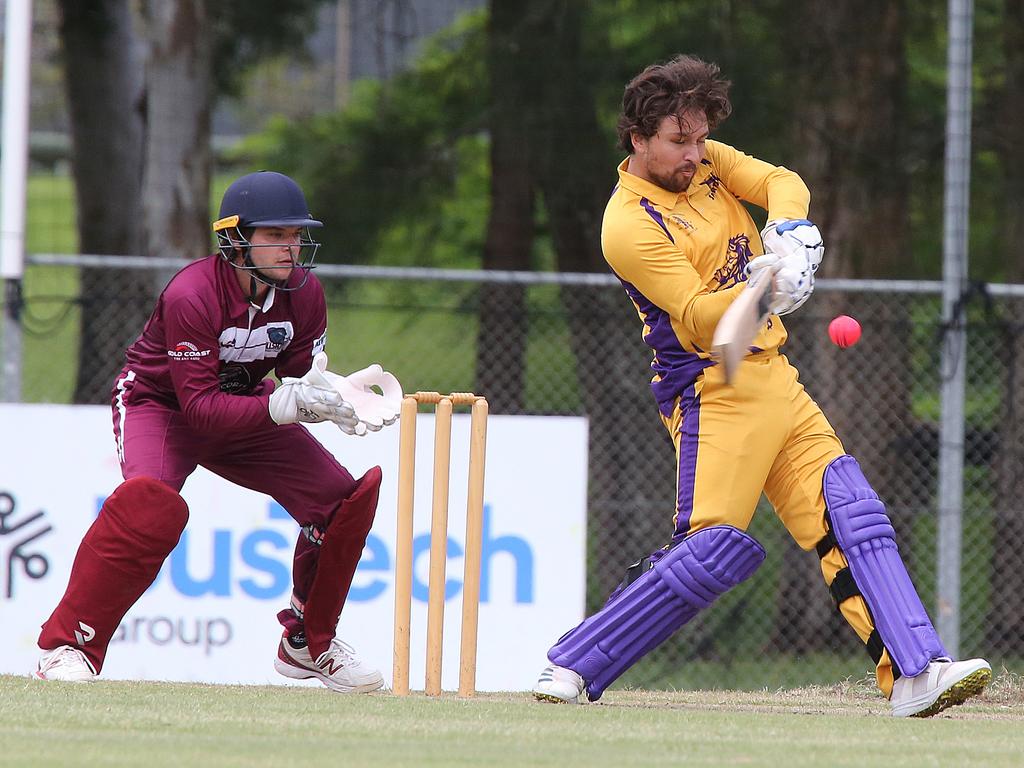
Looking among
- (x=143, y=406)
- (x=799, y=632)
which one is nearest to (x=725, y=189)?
(x=143, y=406)

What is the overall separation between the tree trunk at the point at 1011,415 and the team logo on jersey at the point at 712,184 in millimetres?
3753

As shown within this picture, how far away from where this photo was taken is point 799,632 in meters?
9.24

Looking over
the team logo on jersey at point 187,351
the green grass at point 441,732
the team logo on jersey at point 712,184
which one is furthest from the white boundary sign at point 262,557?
the team logo on jersey at point 712,184

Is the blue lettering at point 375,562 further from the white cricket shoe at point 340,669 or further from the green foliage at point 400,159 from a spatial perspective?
the green foliage at point 400,159

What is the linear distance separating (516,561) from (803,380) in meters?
2.66

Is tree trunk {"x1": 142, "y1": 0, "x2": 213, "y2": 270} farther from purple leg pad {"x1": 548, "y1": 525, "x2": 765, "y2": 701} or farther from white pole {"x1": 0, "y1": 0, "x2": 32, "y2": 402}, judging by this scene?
purple leg pad {"x1": 548, "y1": 525, "x2": 765, "y2": 701}

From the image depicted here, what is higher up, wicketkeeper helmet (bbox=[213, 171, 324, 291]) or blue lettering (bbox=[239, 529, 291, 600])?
wicketkeeper helmet (bbox=[213, 171, 324, 291])

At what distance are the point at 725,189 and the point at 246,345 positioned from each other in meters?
1.58

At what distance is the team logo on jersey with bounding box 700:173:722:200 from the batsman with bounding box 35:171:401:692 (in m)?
1.13

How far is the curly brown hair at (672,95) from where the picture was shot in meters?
4.66

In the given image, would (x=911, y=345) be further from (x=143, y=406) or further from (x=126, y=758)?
(x=126, y=758)

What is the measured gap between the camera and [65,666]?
5.09 m

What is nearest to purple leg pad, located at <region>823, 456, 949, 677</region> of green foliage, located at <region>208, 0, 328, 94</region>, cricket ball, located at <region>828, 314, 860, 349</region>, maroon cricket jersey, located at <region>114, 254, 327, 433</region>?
cricket ball, located at <region>828, 314, 860, 349</region>

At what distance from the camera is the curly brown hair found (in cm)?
466
